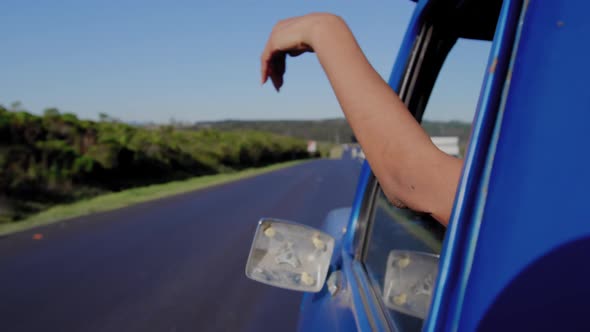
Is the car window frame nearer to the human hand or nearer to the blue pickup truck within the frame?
the human hand

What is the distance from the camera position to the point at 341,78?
1115 mm

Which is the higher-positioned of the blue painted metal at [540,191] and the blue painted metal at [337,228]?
the blue painted metal at [540,191]

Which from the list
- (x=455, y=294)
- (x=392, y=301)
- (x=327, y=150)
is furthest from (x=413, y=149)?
(x=327, y=150)

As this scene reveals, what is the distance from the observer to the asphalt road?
4453mm

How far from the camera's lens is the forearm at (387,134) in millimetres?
963

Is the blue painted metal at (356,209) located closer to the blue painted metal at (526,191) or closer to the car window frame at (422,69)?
the car window frame at (422,69)

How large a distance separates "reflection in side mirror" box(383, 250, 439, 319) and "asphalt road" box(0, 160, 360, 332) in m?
2.84

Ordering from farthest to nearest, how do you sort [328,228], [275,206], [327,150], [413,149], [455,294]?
1. [327,150]
2. [275,206]
3. [328,228]
4. [413,149]
5. [455,294]

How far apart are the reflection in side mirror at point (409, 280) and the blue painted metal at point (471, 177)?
2.22ft

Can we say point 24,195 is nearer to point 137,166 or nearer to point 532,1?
point 137,166

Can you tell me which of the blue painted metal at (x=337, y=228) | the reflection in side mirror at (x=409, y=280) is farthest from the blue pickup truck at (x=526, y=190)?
the blue painted metal at (x=337, y=228)

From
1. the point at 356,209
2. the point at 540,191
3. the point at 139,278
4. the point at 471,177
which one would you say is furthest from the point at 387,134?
the point at 139,278

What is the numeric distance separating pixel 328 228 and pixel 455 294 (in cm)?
229

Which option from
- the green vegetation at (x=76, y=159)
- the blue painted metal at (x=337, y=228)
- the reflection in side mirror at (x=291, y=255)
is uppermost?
the reflection in side mirror at (x=291, y=255)
